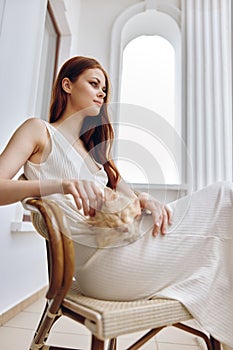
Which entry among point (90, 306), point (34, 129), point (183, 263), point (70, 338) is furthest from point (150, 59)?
point (90, 306)

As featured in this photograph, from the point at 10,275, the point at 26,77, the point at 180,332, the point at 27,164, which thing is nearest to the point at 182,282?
the point at 27,164

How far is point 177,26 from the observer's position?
9.60ft

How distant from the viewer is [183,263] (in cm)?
68

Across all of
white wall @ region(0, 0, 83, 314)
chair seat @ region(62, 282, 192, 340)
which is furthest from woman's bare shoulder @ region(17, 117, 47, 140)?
white wall @ region(0, 0, 83, 314)

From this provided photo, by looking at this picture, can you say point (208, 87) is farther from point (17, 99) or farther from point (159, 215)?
point (159, 215)

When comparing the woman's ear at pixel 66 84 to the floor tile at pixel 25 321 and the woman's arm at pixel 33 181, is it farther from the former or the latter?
the floor tile at pixel 25 321

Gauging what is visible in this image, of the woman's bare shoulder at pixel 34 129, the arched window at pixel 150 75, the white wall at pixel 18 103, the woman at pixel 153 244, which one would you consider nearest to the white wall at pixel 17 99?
the white wall at pixel 18 103

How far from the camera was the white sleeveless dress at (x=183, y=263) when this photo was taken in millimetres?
651

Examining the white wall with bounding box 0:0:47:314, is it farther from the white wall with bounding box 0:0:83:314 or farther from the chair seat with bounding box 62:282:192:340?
the chair seat with bounding box 62:282:192:340

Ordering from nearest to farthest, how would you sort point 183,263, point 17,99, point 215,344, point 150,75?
1. point 183,263
2. point 215,344
3. point 17,99
4. point 150,75

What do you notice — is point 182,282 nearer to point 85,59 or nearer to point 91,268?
point 91,268

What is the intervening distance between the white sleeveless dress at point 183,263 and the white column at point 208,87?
1.97 m

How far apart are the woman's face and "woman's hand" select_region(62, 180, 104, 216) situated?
397 mm

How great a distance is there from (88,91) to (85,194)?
470 millimetres
